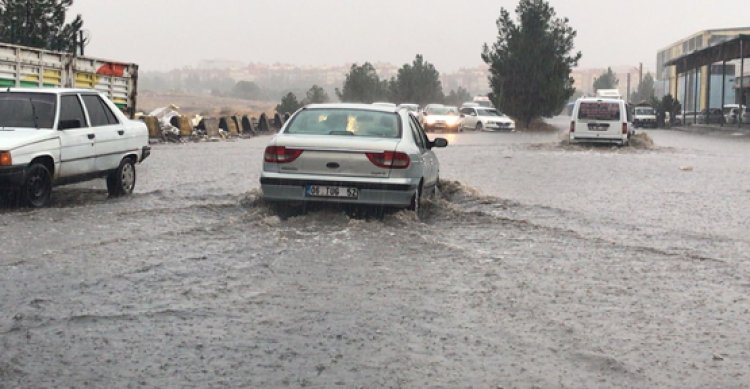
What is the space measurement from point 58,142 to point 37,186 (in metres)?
0.60

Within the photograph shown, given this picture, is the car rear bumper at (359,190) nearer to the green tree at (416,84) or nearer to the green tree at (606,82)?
the green tree at (416,84)

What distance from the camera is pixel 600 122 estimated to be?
28641 millimetres

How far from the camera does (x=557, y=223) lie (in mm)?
11273

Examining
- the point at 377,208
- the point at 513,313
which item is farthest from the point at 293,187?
the point at 513,313

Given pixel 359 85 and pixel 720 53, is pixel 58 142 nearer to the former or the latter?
pixel 720 53

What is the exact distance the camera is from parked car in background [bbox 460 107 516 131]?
4903 centimetres

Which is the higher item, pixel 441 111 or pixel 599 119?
pixel 441 111

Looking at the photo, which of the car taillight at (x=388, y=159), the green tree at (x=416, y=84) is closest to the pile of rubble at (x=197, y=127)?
the car taillight at (x=388, y=159)

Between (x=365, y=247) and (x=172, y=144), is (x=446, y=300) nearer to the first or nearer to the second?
(x=365, y=247)

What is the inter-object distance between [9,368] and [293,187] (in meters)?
5.53

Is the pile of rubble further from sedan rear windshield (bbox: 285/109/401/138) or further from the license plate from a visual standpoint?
the license plate

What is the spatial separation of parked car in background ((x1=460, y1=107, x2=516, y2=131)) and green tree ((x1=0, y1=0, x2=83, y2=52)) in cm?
2601

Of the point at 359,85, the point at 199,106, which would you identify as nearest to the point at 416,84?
the point at 359,85

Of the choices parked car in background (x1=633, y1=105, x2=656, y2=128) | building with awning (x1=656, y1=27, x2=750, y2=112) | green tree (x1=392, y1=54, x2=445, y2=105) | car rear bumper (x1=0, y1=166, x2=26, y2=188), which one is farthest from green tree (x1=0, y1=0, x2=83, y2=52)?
green tree (x1=392, y1=54, x2=445, y2=105)
